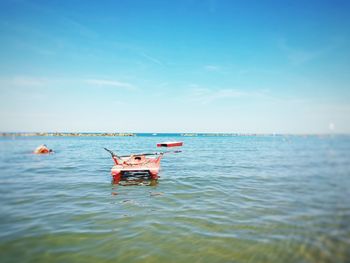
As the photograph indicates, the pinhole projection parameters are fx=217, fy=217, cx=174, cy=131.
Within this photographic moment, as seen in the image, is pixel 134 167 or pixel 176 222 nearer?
pixel 176 222

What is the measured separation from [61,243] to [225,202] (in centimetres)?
809

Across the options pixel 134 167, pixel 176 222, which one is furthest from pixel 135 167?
pixel 176 222

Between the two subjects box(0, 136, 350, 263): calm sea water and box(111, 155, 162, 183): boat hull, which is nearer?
box(0, 136, 350, 263): calm sea water

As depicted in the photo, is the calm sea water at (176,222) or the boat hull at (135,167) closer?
the calm sea water at (176,222)

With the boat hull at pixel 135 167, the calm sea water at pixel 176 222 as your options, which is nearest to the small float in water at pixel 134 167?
the boat hull at pixel 135 167

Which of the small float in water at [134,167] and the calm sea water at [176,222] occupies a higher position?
the small float in water at [134,167]

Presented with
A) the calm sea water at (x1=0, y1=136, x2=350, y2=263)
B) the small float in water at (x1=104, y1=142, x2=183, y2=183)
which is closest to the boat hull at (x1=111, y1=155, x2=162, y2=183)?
the small float in water at (x1=104, y1=142, x2=183, y2=183)

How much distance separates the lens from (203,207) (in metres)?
11.2

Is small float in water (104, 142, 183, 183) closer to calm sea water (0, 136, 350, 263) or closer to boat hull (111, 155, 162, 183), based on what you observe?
boat hull (111, 155, 162, 183)

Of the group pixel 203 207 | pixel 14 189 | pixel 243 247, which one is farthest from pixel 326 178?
pixel 14 189

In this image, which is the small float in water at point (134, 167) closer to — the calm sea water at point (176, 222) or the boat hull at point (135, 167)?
the boat hull at point (135, 167)

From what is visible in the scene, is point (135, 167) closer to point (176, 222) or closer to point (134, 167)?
point (134, 167)

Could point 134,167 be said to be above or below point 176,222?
above

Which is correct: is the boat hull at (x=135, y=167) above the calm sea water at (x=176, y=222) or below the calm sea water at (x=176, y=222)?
above
